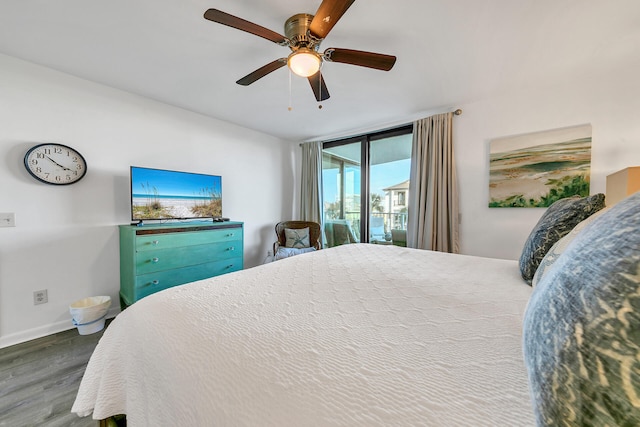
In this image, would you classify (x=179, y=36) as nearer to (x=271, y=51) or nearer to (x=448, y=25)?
(x=271, y=51)

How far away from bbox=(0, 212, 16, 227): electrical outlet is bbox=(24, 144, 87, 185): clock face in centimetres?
37

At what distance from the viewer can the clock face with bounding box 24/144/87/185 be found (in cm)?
206

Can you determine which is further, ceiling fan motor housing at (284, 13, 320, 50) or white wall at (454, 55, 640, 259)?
white wall at (454, 55, 640, 259)

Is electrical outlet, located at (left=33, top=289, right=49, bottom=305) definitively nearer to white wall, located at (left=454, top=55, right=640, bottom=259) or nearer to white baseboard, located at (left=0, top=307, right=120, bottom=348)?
white baseboard, located at (left=0, top=307, right=120, bottom=348)

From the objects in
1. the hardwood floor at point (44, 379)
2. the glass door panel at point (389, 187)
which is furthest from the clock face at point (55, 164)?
the glass door panel at point (389, 187)

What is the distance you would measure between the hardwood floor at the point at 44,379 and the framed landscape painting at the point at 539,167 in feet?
12.8

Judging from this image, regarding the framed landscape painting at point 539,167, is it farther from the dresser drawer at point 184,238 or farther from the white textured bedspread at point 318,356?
the dresser drawer at point 184,238

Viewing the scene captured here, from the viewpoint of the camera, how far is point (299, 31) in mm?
1543

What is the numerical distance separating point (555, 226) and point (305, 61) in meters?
1.73

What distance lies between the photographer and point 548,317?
37 centimetres

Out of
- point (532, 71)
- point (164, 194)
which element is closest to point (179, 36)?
point (164, 194)

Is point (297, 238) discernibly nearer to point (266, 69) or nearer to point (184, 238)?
point (184, 238)

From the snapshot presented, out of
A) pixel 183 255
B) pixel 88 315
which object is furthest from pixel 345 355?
pixel 88 315

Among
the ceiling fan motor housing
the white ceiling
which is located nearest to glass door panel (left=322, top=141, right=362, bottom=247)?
the white ceiling
